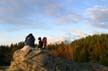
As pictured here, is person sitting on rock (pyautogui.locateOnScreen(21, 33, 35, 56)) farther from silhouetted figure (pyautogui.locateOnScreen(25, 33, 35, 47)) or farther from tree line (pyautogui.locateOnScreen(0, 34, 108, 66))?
tree line (pyautogui.locateOnScreen(0, 34, 108, 66))

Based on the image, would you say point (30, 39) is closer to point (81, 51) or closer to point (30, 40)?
point (30, 40)

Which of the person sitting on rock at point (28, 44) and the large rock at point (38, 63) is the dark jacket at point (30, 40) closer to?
the person sitting on rock at point (28, 44)

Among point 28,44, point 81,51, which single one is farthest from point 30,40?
point 81,51

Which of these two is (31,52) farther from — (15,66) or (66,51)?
(66,51)

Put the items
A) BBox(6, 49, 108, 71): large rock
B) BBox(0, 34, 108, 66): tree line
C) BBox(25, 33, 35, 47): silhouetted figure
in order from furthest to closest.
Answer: BBox(0, 34, 108, 66): tree line, BBox(25, 33, 35, 47): silhouetted figure, BBox(6, 49, 108, 71): large rock

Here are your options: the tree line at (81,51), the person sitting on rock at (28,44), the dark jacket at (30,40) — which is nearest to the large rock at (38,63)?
the person sitting on rock at (28,44)

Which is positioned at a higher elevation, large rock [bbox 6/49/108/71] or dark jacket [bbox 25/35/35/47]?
dark jacket [bbox 25/35/35/47]

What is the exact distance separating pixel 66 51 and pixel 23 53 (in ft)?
41.8

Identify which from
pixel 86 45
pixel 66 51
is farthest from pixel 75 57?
pixel 86 45

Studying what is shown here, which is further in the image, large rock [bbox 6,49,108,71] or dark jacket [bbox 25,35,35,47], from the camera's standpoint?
dark jacket [bbox 25,35,35,47]

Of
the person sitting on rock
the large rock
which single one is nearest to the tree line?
the person sitting on rock

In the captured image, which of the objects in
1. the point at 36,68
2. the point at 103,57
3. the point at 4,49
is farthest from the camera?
the point at 4,49

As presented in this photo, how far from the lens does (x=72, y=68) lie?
19.6 metres

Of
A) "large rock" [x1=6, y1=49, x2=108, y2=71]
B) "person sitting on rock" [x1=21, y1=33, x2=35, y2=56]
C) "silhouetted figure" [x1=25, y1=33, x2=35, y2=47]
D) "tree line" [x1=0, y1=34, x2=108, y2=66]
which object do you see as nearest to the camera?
"large rock" [x1=6, y1=49, x2=108, y2=71]
